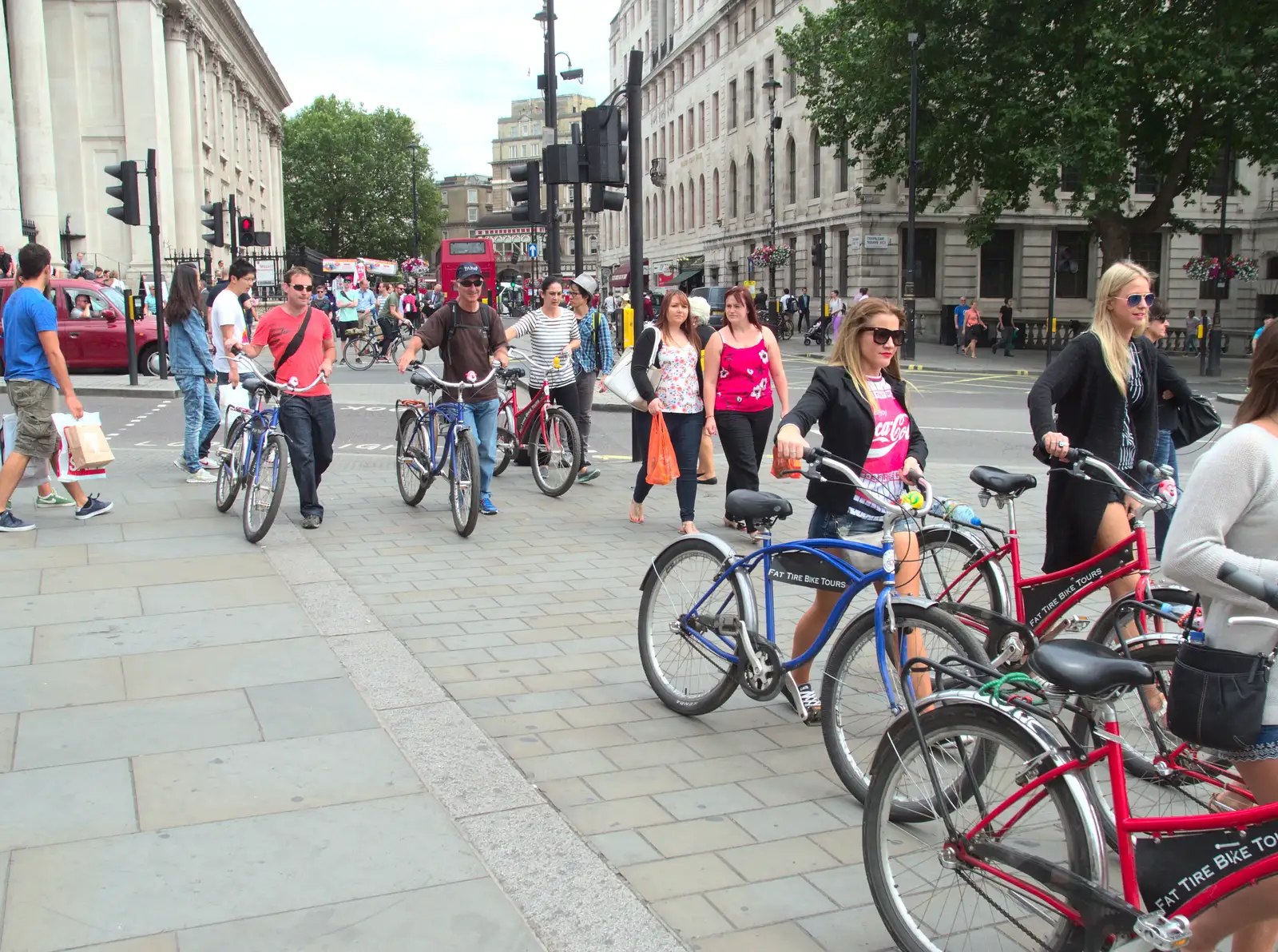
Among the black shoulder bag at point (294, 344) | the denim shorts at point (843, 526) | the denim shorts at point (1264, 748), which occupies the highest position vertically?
the black shoulder bag at point (294, 344)

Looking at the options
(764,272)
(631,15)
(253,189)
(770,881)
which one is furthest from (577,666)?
(631,15)

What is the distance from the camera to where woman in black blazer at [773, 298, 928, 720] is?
180 inches

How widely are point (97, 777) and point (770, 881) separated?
226 cm

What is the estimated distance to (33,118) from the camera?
98.4 ft

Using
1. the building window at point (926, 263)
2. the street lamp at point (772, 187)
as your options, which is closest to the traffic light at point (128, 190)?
the street lamp at point (772, 187)

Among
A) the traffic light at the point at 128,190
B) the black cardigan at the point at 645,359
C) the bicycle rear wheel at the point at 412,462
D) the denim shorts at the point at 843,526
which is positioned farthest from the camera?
the traffic light at the point at 128,190

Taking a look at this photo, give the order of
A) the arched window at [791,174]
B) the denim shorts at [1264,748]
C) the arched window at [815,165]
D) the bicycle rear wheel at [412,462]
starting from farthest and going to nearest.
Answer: the arched window at [791,174]
the arched window at [815,165]
the bicycle rear wheel at [412,462]
the denim shorts at [1264,748]

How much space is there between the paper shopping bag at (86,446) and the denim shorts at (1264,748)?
763cm

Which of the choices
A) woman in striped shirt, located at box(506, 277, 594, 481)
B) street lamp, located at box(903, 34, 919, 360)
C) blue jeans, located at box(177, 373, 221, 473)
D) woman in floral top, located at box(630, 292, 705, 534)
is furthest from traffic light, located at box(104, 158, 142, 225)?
street lamp, located at box(903, 34, 919, 360)

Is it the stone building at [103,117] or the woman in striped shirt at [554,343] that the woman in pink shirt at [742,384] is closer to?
the woman in striped shirt at [554,343]

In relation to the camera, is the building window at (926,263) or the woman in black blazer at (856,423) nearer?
the woman in black blazer at (856,423)

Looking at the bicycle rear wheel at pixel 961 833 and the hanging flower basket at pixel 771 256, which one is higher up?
the hanging flower basket at pixel 771 256

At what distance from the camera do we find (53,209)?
3086 cm

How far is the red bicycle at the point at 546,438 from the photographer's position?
10.2m
